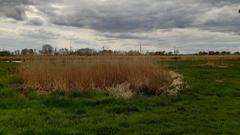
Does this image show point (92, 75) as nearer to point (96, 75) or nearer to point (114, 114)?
point (96, 75)

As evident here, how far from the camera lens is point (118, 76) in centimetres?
1989

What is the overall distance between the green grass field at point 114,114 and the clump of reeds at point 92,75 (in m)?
1.18

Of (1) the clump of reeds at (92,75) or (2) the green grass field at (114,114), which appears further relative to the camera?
(1) the clump of reeds at (92,75)

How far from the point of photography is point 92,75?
19000mm

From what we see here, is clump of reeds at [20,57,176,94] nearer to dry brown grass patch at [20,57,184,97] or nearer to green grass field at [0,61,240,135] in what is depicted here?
dry brown grass patch at [20,57,184,97]

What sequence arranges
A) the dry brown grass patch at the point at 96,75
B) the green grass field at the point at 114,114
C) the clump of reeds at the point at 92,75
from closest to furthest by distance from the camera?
the green grass field at the point at 114,114
the dry brown grass patch at the point at 96,75
the clump of reeds at the point at 92,75

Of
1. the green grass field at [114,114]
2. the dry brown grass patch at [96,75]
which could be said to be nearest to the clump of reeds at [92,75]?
the dry brown grass patch at [96,75]

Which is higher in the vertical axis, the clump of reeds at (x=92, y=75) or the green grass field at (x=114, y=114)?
the clump of reeds at (x=92, y=75)

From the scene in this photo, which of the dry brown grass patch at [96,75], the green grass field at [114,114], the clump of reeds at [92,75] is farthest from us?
the clump of reeds at [92,75]

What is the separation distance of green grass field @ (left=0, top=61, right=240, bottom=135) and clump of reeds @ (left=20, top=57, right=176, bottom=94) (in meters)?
1.18

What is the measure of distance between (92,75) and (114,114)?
22.0 ft

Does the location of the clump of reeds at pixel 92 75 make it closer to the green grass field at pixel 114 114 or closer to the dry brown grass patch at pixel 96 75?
the dry brown grass patch at pixel 96 75

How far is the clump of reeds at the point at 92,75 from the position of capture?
18312mm

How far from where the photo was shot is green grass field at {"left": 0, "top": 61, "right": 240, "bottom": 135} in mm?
10148
